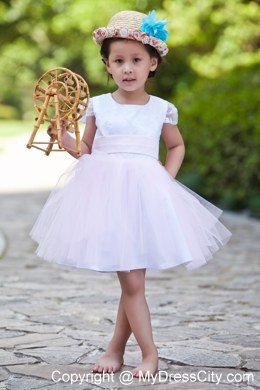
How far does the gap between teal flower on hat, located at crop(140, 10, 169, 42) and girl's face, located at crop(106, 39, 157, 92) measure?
7 centimetres

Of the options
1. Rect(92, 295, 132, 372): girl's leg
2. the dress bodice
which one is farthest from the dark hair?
Rect(92, 295, 132, 372): girl's leg

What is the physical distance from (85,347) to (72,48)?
34283mm

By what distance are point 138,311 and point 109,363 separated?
12.5 inches

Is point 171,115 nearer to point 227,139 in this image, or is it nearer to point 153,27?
point 153,27

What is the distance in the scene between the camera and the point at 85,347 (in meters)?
4.36

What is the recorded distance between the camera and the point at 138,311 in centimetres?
367

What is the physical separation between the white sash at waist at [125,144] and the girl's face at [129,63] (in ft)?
0.72

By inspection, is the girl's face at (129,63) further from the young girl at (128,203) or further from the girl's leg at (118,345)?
the girl's leg at (118,345)

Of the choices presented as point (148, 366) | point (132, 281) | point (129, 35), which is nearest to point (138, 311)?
point (132, 281)

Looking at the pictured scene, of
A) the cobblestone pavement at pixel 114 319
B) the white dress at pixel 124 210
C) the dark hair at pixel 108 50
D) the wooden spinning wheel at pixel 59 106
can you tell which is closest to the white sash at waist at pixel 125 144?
the white dress at pixel 124 210

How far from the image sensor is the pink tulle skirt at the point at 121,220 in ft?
11.7

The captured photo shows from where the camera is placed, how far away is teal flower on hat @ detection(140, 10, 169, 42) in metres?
3.72

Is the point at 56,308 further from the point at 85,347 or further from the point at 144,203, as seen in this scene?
the point at 144,203

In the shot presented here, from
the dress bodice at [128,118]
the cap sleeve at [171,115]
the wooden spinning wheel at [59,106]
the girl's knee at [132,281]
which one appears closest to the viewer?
the wooden spinning wheel at [59,106]
